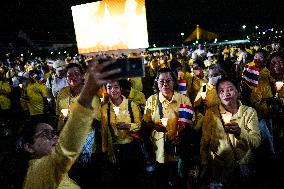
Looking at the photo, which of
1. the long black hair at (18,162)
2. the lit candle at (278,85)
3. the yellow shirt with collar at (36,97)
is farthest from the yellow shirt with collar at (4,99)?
the long black hair at (18,162)

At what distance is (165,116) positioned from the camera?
510cm

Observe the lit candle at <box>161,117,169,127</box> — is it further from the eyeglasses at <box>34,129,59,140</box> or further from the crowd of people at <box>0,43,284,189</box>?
the eyeglasses at <box>34,129,59,140</box>

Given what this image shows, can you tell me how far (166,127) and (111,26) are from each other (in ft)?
5.73

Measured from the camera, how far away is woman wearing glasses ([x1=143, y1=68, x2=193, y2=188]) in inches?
192

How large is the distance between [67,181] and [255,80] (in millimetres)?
4567

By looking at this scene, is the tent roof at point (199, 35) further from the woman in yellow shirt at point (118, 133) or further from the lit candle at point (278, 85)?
the woman in yellow shirt at point (118, 133)

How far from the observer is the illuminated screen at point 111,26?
→ 3.87 meters

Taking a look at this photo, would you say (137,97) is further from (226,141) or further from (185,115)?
(226,141)

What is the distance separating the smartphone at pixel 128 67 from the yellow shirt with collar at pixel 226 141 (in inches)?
93.4

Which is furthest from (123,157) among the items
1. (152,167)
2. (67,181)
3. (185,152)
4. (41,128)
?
(41,128)

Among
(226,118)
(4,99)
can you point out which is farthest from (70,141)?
(4,99)

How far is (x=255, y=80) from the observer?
6406 millimetres

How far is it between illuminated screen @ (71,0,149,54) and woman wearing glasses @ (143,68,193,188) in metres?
1.29

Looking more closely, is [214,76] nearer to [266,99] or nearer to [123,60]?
[266,99]
